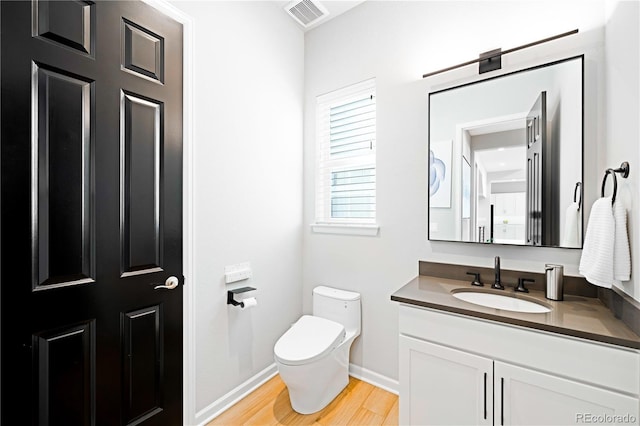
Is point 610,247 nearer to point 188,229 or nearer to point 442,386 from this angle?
point 442,386

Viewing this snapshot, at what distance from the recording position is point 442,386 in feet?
4.49

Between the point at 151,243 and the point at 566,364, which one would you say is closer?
the point at 566,364

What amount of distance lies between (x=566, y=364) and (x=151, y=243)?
75.3 inches

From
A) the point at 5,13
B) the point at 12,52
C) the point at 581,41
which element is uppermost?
the point at 581,41

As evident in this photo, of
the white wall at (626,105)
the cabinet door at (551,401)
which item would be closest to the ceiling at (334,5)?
the white wall at (626,105)

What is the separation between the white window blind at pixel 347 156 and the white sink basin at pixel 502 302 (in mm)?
851

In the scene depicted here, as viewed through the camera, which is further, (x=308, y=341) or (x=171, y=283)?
(x=308, y=341)

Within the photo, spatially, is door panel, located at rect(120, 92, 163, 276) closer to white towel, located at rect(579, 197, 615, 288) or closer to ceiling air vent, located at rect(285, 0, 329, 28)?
ceiling air vent, located at rect(285, 0, 329, 28)

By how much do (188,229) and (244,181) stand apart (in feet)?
1.73

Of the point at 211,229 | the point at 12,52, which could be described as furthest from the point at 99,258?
the point at 12,52

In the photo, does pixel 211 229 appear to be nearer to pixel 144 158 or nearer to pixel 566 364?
pixel 144 158

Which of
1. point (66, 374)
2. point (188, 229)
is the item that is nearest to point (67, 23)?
point (188, 229)

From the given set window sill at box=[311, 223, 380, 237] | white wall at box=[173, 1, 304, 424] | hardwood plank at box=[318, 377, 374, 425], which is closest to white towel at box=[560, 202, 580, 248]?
window sill at box=[311, 223, 380, 237]

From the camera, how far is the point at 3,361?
1.03 meters
